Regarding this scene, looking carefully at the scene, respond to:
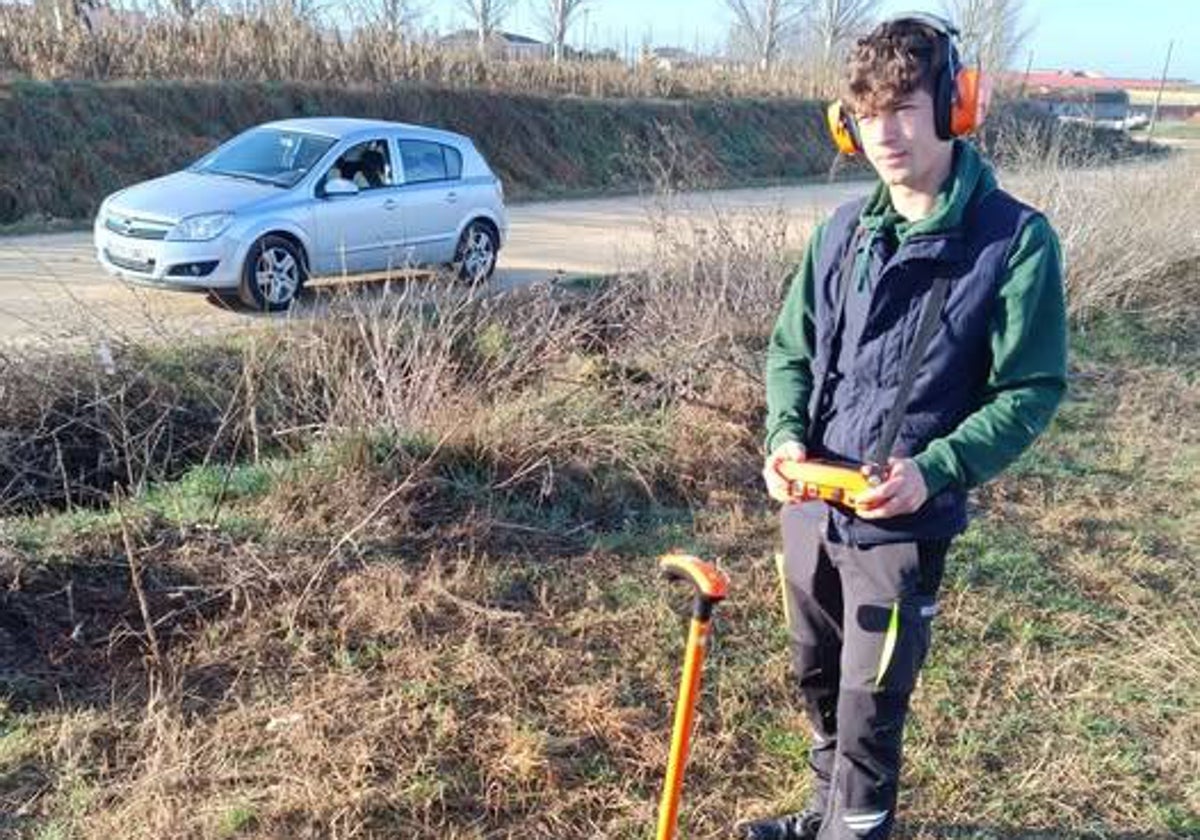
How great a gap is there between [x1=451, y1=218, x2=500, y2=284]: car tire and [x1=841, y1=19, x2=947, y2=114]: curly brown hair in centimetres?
879

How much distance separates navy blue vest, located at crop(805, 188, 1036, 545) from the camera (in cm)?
246

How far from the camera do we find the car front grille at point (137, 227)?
896 cm

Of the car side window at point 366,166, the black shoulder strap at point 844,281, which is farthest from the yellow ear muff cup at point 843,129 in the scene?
the car side window at point 366,166

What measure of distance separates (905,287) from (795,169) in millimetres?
26874

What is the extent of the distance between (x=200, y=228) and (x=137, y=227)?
58 cm

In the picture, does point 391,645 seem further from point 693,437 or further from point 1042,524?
point 1042,524

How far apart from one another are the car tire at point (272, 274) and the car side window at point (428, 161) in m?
1.55

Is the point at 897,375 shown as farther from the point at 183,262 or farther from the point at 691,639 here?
the point at 183,262

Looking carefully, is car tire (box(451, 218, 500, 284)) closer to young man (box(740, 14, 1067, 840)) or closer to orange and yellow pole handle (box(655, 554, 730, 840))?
young man (box(740, 14, 1067, 840))

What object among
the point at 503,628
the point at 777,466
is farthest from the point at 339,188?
the point at 777,466

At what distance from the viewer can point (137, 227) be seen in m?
9.08

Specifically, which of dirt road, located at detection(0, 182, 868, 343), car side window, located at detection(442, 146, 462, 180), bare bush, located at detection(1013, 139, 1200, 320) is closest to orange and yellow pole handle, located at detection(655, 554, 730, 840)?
dirt road, located at detection(0, 182, 868, 343)

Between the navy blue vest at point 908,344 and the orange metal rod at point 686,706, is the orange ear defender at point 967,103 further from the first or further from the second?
the orange metal rod at point 686,706

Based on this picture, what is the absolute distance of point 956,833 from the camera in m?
3.30
